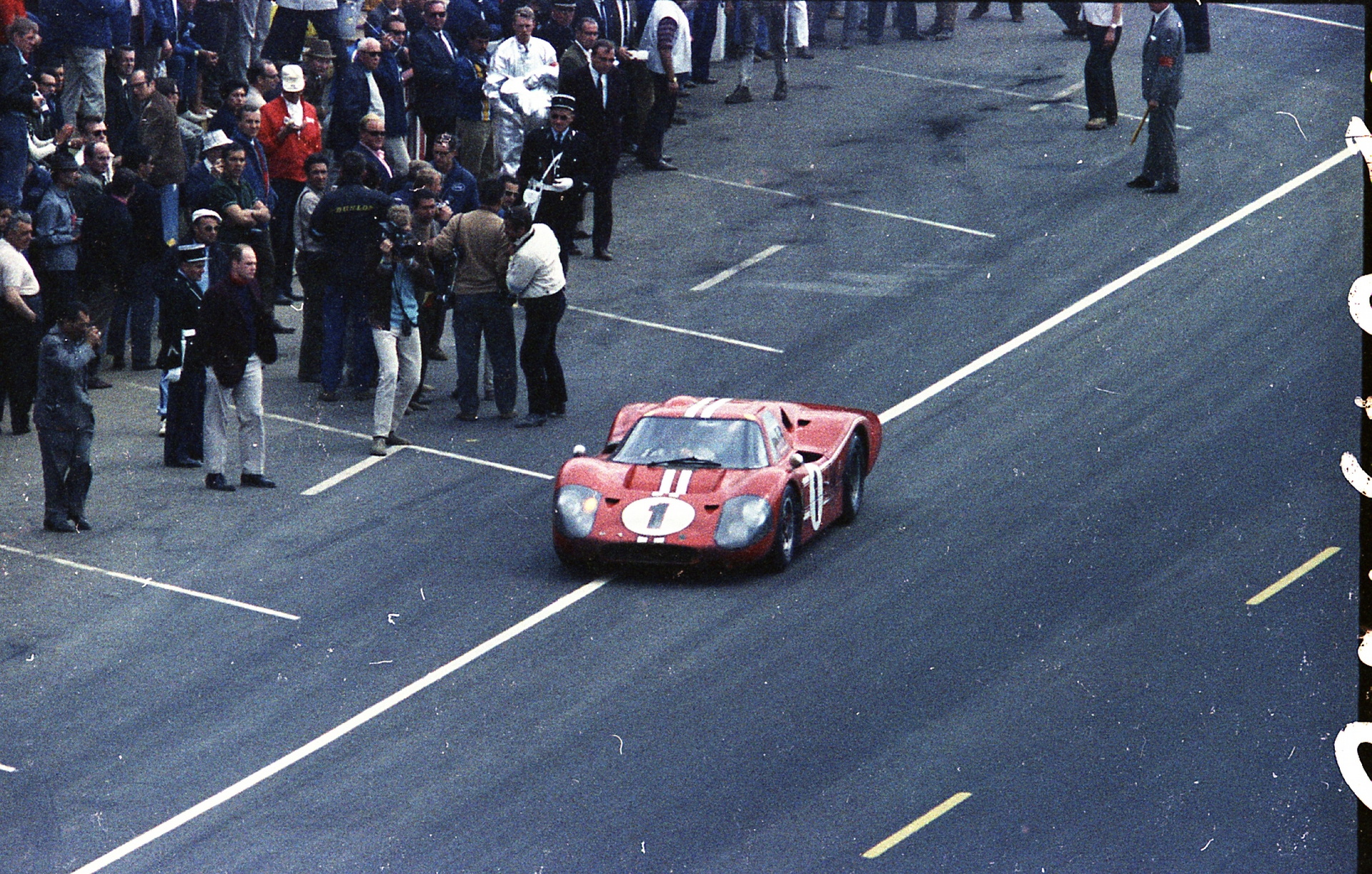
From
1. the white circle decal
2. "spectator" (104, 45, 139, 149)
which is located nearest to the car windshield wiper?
the white circle decal

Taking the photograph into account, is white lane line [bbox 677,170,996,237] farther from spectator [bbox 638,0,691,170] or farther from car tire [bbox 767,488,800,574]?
car tire [bbox 767,488,800,574]

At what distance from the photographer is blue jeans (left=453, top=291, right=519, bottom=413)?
20.8 meters

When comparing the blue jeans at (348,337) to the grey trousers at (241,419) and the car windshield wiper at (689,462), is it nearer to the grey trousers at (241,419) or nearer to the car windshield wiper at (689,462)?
the grey trousers at (241,419)

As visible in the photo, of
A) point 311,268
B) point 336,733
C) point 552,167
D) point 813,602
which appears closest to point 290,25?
point 552,167

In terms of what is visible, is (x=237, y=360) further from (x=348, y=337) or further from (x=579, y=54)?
(x=579, y=54)

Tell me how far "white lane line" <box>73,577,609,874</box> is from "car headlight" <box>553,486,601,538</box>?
493 millimetres

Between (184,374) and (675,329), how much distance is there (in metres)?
5.89

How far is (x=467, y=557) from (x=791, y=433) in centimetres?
294

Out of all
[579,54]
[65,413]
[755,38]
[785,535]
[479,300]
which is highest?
[579,54]

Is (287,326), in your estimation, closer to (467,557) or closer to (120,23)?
(120,23)

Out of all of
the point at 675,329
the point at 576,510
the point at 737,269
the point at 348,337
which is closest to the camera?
the point at 576,510

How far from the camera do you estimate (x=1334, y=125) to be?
2811 centimetres

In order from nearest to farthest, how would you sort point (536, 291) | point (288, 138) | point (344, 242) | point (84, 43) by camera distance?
point (536, 291) → point (344, 242) → point (84, 43) → point (288, 138)

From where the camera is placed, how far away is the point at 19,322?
1958 centimetres
